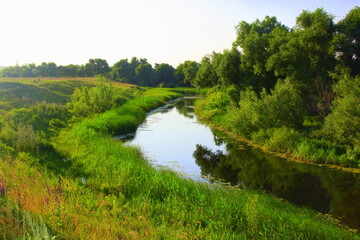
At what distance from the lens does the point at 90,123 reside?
70.7 ft

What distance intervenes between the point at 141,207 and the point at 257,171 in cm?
821

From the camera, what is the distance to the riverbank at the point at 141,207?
627 cm

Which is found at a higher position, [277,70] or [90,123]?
[277,70]

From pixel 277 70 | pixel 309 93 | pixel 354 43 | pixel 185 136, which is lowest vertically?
pixel 185 136

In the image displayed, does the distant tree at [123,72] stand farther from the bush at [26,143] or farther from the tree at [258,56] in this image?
the bush at [26,143]

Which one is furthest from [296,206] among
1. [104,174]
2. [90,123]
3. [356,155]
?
[90,123]

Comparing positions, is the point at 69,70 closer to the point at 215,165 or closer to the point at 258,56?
the point at 258,56

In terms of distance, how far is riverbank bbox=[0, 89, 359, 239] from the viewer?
20.6 feet

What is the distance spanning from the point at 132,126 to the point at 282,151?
1386 cm

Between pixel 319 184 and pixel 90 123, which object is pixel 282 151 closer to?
pixel 319 184

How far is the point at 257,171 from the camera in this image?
573 inches

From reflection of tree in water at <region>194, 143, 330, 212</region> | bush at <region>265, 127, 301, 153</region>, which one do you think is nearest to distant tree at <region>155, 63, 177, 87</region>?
bush at <region>265, 127, 301, 153</region>

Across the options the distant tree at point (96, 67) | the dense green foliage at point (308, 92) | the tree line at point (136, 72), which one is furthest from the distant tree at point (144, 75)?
the dense green foliage at point (308, 92)

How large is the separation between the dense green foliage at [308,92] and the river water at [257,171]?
1.54 metres
